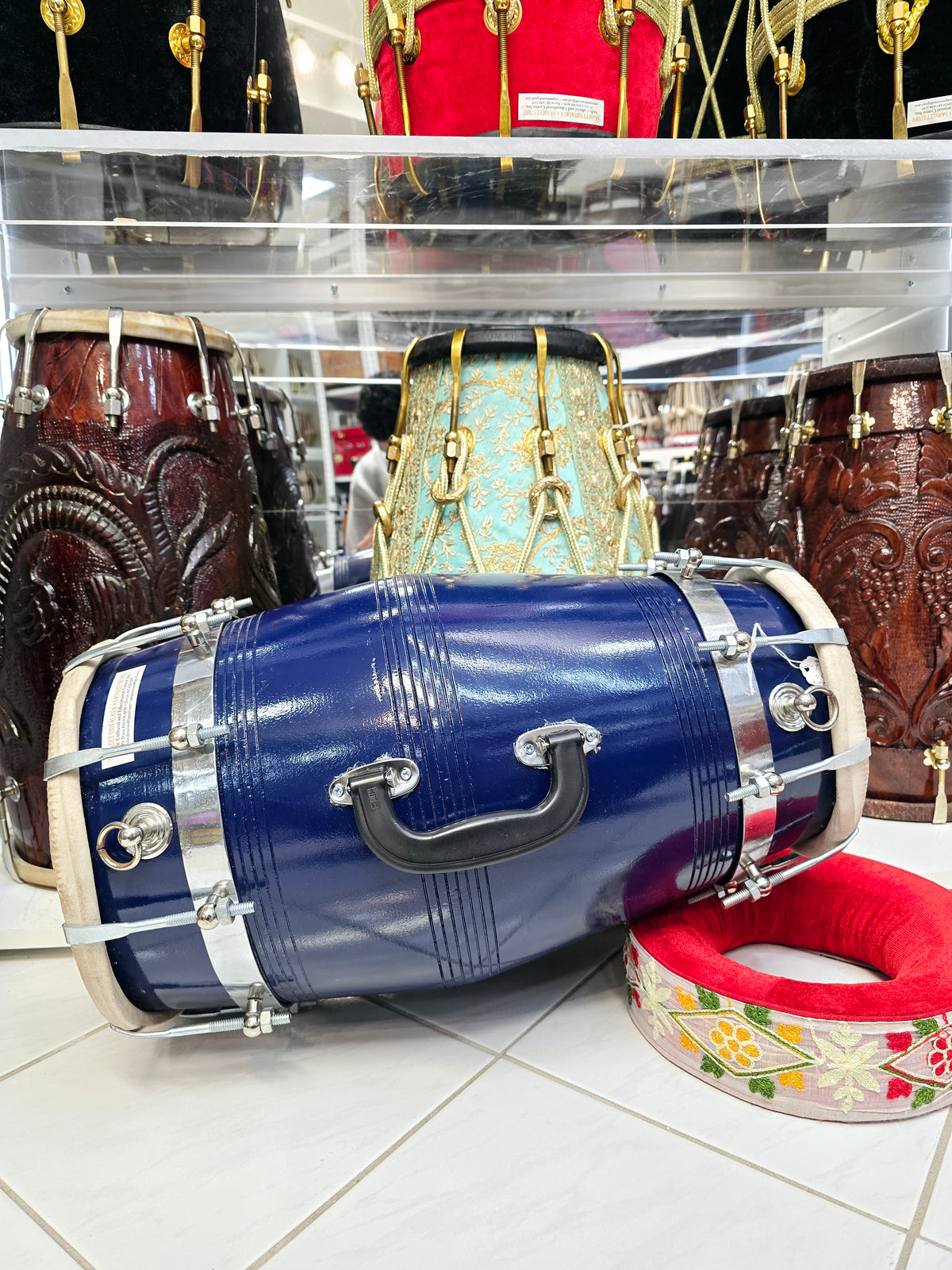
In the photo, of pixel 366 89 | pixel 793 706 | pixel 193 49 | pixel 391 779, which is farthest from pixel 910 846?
pixel 193 49

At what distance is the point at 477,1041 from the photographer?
2.67ft

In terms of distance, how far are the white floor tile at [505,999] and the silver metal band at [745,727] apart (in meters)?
0.28

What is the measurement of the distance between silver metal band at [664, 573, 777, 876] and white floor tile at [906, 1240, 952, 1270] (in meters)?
0.31

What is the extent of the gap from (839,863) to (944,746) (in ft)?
1.38

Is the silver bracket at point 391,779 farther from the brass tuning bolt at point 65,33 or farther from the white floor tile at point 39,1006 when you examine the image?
the brass tuning bolt at point 65,33

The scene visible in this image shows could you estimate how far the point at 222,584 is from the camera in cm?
111

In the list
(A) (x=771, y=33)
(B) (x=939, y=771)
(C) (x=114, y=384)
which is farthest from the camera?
(A) (x=771, y=33)

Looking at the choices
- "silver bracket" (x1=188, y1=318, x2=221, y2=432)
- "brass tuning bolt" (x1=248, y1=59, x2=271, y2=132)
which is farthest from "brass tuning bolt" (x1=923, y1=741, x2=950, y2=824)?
"brass tuning bolt" (x1=248, y1=59, x2=271, y2=132)

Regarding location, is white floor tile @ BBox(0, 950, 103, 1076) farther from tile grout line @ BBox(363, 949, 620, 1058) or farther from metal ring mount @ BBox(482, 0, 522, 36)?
metal ring mount @ BBox(482, 0, 522, 36)

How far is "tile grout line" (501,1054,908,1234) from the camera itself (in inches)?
23.3

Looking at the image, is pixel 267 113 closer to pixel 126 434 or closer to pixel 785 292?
pixel 126 434

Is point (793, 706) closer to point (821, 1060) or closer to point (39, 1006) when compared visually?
point (821, 1060)

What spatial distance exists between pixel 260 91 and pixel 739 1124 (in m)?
1.55

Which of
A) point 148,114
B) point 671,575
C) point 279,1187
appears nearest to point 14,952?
point 279,1187
